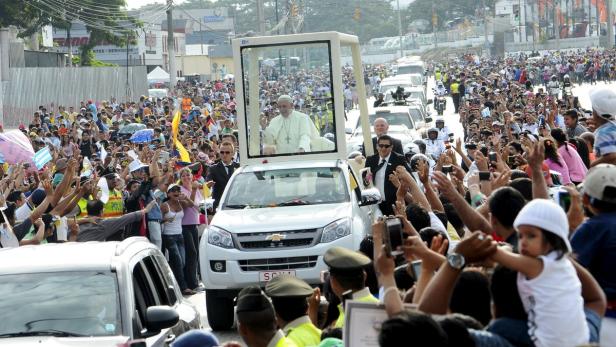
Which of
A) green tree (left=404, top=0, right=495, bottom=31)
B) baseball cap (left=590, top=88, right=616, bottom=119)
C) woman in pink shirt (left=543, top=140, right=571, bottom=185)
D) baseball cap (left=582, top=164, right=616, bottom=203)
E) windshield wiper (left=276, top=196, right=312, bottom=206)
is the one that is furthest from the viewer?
green tree (left=404, top=0, right=495, bottom=31)

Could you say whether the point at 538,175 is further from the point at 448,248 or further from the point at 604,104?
the point at 604,104

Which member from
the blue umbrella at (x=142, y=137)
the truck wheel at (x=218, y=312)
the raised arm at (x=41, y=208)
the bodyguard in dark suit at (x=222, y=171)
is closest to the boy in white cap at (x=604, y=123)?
the truck wheel at (x=218, y=312)

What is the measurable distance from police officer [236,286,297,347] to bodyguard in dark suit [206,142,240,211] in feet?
37.1

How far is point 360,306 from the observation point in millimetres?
5840

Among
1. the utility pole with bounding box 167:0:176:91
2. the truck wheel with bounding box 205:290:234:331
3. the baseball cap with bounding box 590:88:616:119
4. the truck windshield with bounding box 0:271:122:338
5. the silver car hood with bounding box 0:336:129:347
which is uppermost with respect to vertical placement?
the utility pole with bounding box 167:0:176:91

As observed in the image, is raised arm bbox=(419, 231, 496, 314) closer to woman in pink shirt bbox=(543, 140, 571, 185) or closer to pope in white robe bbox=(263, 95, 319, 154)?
woman in pink shirt bbox=(543, 140, 571, 185)

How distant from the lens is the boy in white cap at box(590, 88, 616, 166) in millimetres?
9875

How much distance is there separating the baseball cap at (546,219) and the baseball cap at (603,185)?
1.12 meters

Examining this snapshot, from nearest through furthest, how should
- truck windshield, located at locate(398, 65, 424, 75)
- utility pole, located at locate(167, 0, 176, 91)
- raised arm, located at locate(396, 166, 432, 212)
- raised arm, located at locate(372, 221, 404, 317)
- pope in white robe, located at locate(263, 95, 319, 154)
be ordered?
raised arm, located at locate(372, 221, 404, 317) < raised arm, located at locate(396, 166, 432, 212) < pope in white robe, located at locate(263, 95, 319, 154) < utility pole, located at locate(167, 0, 176, 91) < truck windshield, located at locate(398, 65, 424, 75)

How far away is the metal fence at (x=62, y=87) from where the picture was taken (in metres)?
50.9

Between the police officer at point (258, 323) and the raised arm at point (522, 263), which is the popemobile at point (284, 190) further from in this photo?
the raised arm at point (522, 263)

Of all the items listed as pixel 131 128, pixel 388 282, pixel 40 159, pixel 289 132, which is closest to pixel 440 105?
pixel 131 128

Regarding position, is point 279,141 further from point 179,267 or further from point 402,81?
point 402,81

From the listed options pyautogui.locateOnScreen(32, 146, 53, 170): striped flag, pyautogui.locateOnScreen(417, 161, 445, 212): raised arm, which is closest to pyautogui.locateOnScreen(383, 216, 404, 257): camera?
pyautogui.locateOnScreen(417, 161, 445, 212): raised arm
